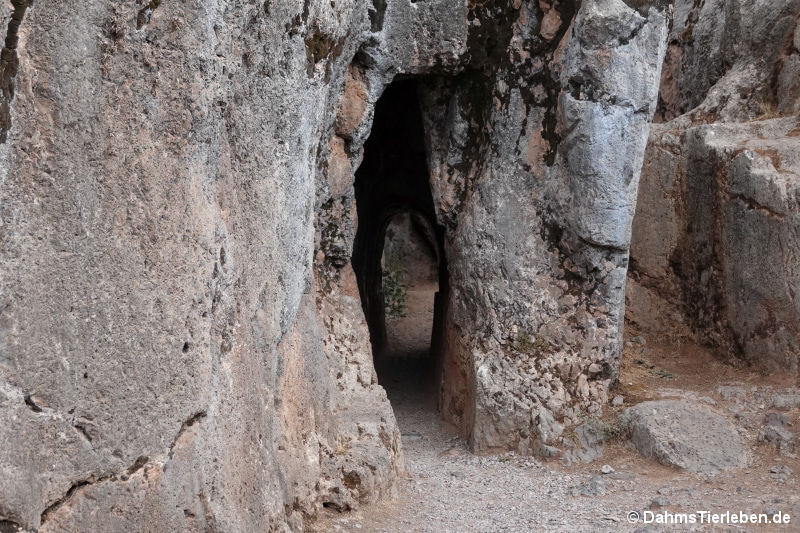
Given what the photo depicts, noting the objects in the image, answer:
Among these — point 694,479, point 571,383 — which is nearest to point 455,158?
point 571,383

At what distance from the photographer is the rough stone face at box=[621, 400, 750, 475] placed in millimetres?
5910

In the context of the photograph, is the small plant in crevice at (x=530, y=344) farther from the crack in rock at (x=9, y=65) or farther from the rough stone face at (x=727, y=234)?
the crack in rock at (x=9, y=65)

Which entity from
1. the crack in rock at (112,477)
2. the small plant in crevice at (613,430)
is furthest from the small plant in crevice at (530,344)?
the crack in rock at (112,477)

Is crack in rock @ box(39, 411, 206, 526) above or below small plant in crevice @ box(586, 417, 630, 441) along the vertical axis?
above

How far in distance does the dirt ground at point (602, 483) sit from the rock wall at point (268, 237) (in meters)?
0.23

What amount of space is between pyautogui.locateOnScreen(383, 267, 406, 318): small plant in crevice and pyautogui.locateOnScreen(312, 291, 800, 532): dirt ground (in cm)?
452

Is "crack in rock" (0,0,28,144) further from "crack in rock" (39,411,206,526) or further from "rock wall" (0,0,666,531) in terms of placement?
"crack in rock" (39,411,206,526)

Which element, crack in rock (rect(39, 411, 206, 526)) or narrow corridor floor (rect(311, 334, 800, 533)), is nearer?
crack in rock (rect(39, 411, 206, 526))

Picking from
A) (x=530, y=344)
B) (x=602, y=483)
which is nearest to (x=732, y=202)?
(x=530, y=344)

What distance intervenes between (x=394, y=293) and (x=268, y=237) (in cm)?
842

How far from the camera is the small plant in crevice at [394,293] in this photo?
1213 centimetres

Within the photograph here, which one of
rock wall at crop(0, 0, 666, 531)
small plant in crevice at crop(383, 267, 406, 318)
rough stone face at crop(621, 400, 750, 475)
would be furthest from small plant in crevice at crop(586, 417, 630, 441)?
small plant in crevice at crop(383, 267, 406, 318)

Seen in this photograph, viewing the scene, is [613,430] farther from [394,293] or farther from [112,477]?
[394,293]

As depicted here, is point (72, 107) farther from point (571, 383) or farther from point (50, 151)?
point (571, 383)
